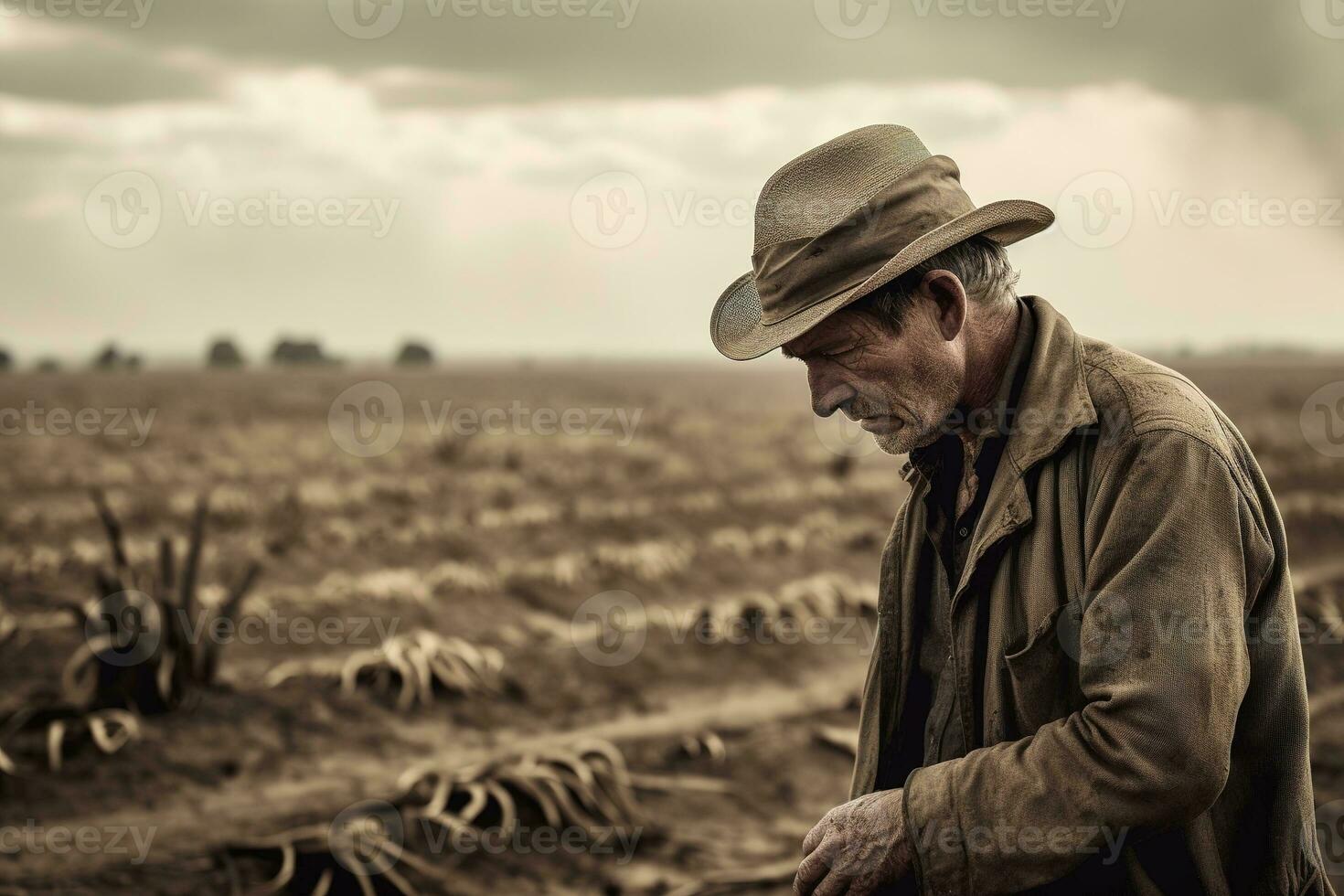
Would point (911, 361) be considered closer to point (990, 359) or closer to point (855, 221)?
point (990, 359)

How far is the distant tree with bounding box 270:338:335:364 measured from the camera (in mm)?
64500

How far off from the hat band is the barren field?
3.69 m

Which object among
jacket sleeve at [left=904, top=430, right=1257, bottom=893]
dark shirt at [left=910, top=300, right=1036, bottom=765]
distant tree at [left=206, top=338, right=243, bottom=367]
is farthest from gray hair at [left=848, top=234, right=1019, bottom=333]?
distant tree at [left=206, top=338, right=243, bottom=367]

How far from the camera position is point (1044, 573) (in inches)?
75.0

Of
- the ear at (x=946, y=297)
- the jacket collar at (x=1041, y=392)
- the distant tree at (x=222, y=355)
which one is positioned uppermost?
the distant tree at (x=222, y=355)

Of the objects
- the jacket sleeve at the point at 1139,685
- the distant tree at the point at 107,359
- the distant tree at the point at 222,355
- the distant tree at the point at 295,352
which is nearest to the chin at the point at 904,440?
the jacket sleeve at the point at 1139,685

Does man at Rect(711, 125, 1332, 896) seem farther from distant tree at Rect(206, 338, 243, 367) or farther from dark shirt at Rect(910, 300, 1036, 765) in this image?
distant tree at Rect(206, 338, 243, 367)

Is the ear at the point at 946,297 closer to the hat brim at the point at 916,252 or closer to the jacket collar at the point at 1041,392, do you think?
the hat brim at the point at 916,252

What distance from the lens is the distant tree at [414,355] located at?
240 ft

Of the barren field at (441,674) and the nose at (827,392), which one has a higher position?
the nose at (827,392)

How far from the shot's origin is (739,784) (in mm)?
6242

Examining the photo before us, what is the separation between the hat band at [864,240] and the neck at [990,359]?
217mm

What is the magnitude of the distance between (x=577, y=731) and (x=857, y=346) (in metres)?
5.28

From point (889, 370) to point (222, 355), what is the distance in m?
63.9
